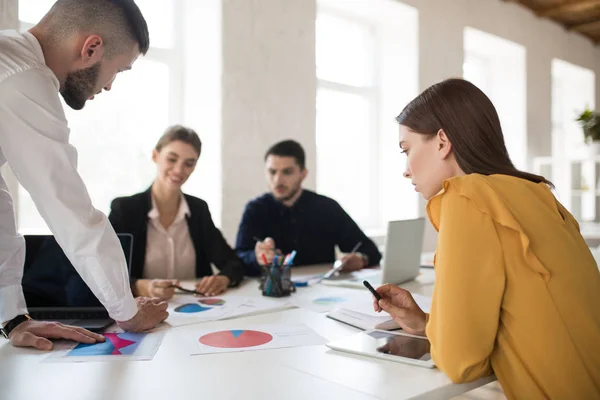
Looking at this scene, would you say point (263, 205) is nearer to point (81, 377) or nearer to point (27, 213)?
point (27, 213)

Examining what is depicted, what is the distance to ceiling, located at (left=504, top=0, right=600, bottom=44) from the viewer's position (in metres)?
5.69

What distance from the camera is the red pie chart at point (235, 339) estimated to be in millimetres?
1182

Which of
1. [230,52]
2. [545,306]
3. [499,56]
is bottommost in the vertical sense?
[545,306]

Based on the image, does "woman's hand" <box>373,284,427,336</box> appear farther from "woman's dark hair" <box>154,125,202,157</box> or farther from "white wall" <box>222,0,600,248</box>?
"white wall" <box>222,0,600,248</box>

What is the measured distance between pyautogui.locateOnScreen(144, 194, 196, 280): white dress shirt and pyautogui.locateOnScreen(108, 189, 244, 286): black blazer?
0.02 m

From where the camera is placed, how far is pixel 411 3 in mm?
4578

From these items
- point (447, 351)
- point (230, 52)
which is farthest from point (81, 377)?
point (230, 52)

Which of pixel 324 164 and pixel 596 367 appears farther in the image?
pixel 324 164

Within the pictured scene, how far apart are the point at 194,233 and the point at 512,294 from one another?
1606 mm

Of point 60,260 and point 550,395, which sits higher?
point 60,260

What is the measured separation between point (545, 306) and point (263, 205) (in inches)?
80.7

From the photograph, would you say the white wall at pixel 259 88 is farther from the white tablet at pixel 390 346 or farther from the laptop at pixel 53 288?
the white tablet at pixel 390 346

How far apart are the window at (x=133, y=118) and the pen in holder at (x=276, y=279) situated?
1.94m

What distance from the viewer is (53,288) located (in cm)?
144
